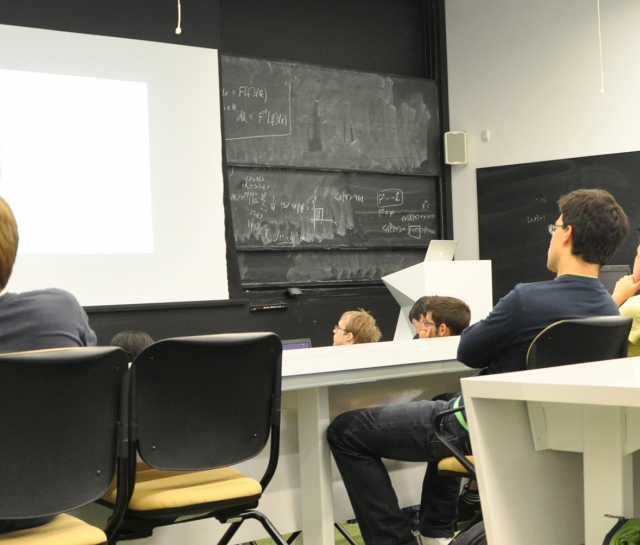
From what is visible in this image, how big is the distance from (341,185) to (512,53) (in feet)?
6.32

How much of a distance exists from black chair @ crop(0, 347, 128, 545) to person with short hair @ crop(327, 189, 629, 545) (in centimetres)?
77

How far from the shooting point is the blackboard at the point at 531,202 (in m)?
6.38

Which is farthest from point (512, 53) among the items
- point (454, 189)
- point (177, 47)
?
point (177, 47)

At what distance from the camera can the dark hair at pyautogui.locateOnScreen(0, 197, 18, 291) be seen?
1649 millimetres

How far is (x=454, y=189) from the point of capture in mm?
7406

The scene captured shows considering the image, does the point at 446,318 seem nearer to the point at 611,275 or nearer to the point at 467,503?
the point at 467,503

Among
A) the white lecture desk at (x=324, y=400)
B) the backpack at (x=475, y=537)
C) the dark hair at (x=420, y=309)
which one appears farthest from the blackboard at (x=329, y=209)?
the backpack at (x=475, y=537)

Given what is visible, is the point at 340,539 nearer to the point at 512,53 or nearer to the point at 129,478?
the point at 129,478

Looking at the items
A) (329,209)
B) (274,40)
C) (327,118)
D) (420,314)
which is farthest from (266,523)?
(274,40)

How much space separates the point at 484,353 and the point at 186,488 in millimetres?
801

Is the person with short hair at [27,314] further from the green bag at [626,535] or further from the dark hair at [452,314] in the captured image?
the dark hair at [452,314]

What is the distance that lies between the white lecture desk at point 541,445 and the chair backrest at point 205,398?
26.9 inches

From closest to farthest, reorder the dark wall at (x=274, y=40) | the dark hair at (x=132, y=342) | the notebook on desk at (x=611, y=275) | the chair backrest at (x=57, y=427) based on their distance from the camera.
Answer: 1. the chair backrest at (x=57, y=427)
2. the dark hair at (x=132, y=342)
3. the notebook on desk at (x=611, y=275)
4. the dark wall at (x=274, y=40)

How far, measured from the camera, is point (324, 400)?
91.5 inches
